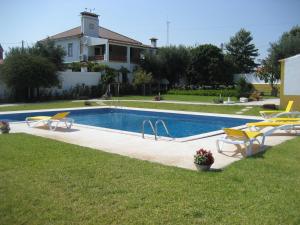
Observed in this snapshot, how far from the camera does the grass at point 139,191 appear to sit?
442cm

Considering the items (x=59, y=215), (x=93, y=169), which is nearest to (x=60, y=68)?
(x=93, y=169)

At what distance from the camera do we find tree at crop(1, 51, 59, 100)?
82.3 ft

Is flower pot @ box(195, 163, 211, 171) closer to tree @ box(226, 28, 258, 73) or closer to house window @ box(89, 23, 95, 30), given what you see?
house window @ box(89, 23, 95, 30)

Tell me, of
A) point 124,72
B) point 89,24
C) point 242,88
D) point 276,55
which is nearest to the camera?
point 242,88

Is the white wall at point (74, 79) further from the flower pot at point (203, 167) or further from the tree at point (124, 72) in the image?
the flower pot at point (203, 167)

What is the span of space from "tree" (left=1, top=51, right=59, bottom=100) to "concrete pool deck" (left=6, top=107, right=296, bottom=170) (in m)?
13.9

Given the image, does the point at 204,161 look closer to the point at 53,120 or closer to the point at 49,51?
the point at 53,120

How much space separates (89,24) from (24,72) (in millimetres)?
15551

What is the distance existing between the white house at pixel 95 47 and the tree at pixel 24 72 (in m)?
10.7

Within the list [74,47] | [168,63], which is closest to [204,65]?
[168,63]

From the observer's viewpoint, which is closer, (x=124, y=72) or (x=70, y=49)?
(x=124, y=72)

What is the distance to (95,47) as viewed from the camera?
1547 inches

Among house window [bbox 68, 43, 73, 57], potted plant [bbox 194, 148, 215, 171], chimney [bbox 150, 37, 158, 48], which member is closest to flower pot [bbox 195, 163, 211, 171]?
potted plant [bbox 194, 148, 215, 171]

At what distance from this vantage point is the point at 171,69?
39844 millimetres
